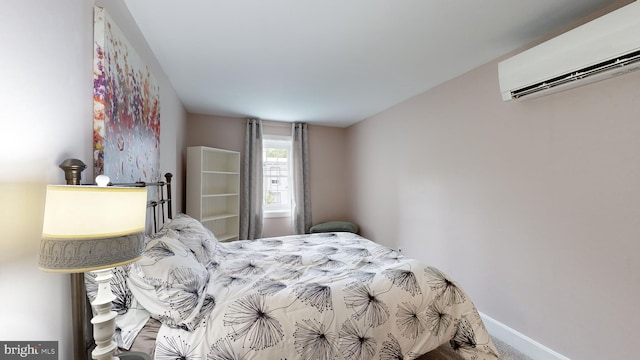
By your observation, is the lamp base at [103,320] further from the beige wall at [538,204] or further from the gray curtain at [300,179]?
the gray curtain at [300,179]

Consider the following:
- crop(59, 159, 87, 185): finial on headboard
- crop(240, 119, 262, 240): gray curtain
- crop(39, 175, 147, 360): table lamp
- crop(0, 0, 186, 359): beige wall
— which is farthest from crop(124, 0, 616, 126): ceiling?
crop(39, 175, 147, 360): table lamp

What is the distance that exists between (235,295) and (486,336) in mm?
1629

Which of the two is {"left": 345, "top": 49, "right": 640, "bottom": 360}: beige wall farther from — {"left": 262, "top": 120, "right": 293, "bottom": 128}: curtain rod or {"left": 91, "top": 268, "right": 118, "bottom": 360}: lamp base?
{"left": 91, "top": 268, "right": 118, "bottom": 360}: lamp base

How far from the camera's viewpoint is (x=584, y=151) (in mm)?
1683

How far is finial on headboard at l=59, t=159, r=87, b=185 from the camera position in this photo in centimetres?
86

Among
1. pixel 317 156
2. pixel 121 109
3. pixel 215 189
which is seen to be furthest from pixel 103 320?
pixel 317 156

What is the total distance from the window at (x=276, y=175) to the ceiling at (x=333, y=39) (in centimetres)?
150

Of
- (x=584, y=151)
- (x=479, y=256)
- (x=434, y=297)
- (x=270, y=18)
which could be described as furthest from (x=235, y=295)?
(x=584, y=151)

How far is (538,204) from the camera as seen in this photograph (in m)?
1.94

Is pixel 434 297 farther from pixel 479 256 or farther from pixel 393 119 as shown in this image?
pixel 393 119

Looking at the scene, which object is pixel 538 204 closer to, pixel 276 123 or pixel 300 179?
pixel 300 179

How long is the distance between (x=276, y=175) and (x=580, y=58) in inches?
155

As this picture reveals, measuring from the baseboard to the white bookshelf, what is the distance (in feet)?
10.9

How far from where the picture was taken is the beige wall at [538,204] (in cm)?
153
